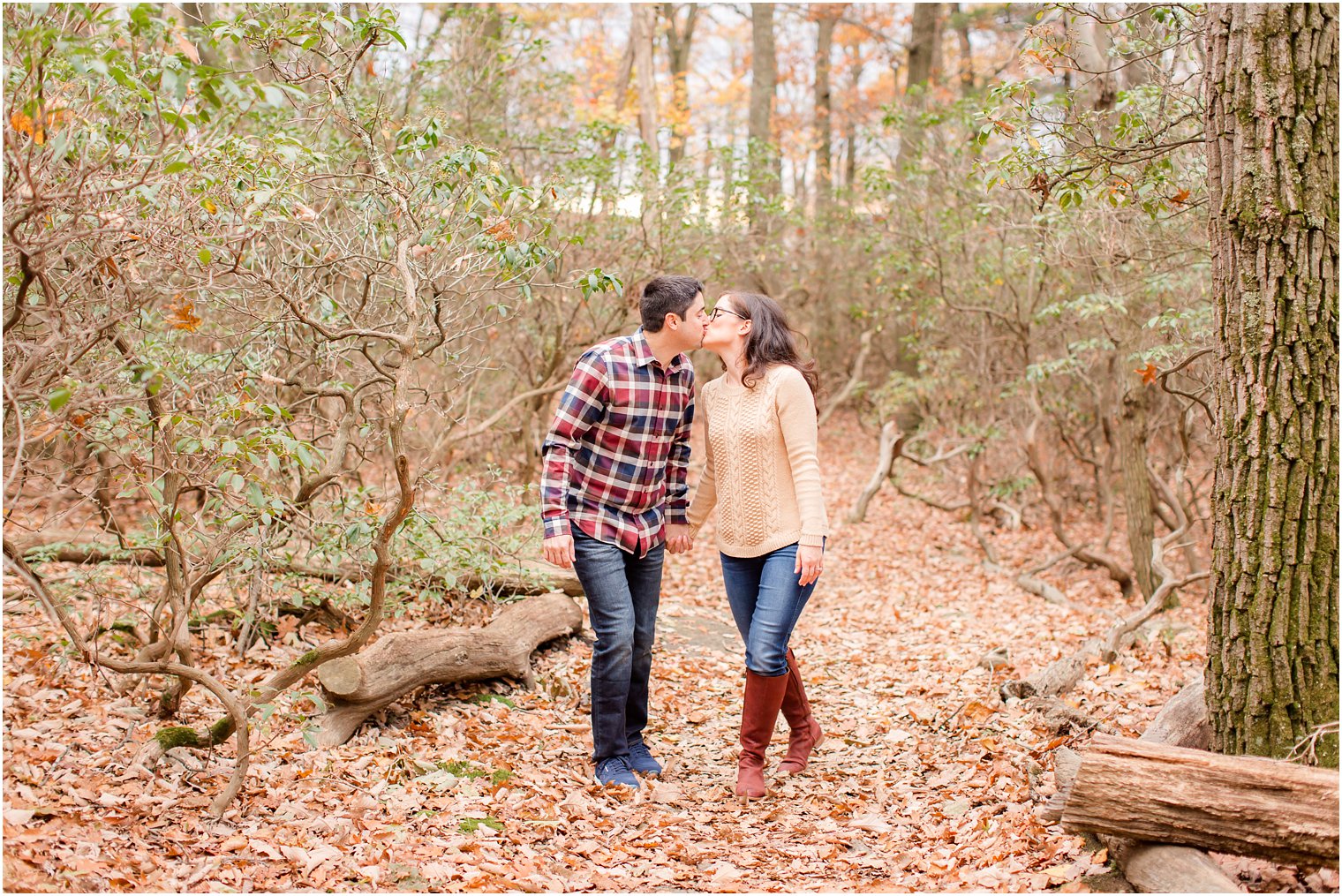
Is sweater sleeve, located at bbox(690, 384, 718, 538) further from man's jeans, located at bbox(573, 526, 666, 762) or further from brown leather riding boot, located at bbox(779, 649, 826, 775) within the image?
brown leather riding boot, located at bbox(779, 649, 826, 775)

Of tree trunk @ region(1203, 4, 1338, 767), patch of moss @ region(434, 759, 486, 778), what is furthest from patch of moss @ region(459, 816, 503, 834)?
tree trunk @ region(1203, 4, 1338, 767)

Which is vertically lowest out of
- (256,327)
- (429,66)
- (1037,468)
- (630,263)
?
(1037,468)

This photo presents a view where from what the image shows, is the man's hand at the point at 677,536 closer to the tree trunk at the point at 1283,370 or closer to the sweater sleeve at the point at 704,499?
the sweater sleeve at the point at 704,499

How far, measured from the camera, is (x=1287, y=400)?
3.13 m

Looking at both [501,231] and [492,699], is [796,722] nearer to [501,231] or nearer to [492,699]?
[492,699]

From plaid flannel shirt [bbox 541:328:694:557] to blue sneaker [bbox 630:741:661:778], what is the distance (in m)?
0.95

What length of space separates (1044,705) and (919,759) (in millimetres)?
679

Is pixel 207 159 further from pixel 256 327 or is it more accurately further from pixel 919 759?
pixel 919 759

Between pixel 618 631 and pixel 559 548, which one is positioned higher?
pixel 559 548

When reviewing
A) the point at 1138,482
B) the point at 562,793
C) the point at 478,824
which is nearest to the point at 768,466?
the point at 562,793

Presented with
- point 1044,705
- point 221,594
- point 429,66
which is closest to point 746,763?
point 1044,705

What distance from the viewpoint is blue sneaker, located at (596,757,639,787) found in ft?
13.8

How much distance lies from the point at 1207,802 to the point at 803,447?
5.98 feet

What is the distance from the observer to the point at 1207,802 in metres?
2.92
